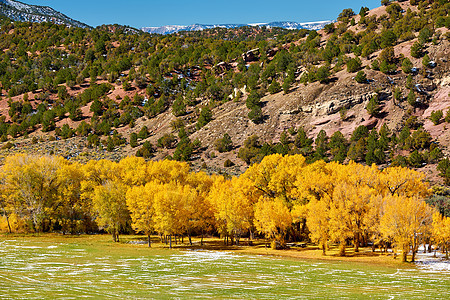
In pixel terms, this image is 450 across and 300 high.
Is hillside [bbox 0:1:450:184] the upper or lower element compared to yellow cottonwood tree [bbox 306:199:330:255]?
upper

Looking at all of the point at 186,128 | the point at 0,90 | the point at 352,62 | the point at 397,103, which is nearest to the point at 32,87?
the point at 0,90

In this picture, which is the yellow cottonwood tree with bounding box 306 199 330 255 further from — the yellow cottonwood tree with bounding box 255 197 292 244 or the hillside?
the hillside

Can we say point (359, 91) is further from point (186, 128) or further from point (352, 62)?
point (186, 128)

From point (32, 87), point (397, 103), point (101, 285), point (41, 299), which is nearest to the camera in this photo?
point (41, 299)

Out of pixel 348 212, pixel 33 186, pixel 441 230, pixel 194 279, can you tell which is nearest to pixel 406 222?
pixel 441 230

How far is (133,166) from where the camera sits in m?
77.9

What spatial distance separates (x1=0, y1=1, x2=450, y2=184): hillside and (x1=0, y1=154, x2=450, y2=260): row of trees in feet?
136

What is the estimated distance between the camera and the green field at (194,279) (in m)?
22.8

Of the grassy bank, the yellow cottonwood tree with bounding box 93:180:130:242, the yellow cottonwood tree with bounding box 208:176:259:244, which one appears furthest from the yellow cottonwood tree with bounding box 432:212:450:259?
the yellow cottonwood tree with bounding box 93:180:130:242

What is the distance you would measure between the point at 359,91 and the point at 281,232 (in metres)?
86.6

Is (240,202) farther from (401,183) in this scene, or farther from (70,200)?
(70,200)

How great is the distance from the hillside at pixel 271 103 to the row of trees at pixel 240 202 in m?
41.5

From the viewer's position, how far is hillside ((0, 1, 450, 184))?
4579 inches

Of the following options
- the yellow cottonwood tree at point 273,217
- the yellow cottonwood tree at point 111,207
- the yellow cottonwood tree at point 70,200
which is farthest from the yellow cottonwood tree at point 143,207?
the yellow cottonwood tree at point 273,217
